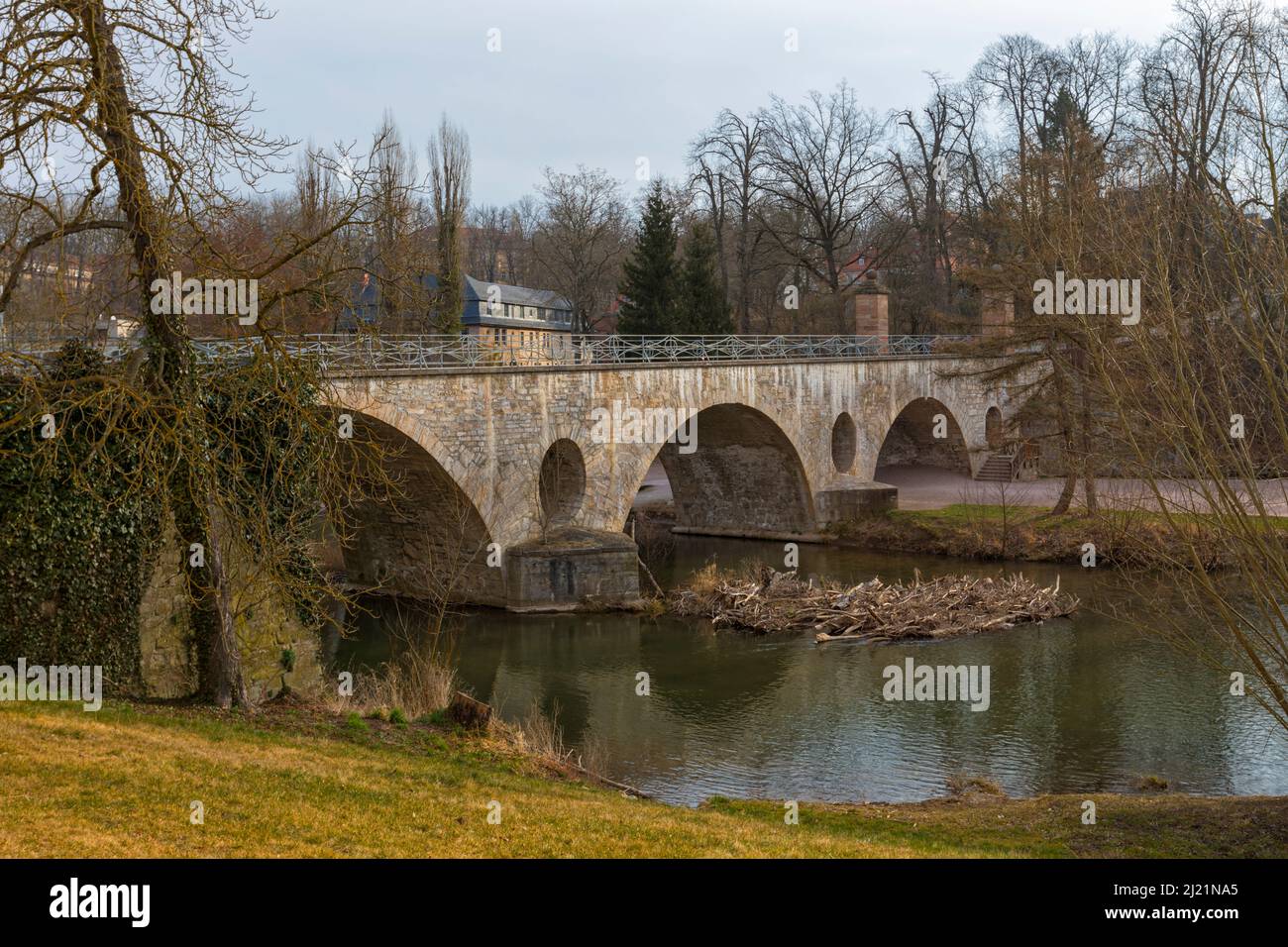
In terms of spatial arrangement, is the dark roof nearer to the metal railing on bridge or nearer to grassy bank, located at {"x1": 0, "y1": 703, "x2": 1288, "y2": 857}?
the metal railing on bridge

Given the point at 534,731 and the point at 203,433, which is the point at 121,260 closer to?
the point at 203,433

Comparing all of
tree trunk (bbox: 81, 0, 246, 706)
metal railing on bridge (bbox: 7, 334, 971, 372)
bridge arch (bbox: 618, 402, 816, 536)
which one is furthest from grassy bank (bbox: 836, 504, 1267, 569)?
tree trunk (bbox: 81, 0, 246, 706)

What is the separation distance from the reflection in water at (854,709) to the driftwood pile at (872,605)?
37cm

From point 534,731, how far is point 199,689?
3.41 meters

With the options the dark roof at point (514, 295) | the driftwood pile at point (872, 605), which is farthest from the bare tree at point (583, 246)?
the driftwood pile at point (872, 605)

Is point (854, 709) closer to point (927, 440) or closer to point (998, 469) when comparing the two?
point (998, 469)

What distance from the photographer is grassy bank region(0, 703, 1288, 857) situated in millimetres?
6504

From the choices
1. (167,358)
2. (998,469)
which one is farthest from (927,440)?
(167,358)

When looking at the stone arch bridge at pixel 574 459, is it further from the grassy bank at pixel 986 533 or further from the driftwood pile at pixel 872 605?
the driftwood pile at pixel 872 605

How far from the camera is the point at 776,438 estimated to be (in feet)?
89.9

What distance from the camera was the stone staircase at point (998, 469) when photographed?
3275 cm

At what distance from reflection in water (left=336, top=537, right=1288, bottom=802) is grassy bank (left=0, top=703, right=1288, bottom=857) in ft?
5.33

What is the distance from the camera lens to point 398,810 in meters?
7.37
